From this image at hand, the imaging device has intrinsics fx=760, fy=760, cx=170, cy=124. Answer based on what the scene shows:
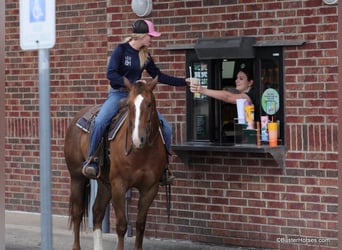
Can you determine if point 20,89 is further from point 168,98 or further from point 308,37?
point 308,37

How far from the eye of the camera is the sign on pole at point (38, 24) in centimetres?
582

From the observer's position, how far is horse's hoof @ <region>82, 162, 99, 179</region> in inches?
323

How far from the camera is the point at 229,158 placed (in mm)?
9203

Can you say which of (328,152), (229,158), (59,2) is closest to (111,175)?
(229,158)

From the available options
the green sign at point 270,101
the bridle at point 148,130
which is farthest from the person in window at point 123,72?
the green sign at point 270,101

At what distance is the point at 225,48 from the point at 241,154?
1.28 meters

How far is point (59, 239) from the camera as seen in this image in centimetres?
1009

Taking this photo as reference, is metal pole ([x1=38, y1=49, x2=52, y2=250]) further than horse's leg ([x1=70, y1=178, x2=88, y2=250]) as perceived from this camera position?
No

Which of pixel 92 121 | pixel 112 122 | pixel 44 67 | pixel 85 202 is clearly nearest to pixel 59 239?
pixel 85 202

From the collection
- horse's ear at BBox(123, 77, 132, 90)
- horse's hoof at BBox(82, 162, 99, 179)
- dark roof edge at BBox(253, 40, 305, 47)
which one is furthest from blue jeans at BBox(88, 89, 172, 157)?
dark roof edge at BBox(253, 40, 305, 47)

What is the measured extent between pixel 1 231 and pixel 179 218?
223cm

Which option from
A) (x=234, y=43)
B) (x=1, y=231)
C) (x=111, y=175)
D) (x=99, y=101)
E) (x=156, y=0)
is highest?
(x=156, y=0)

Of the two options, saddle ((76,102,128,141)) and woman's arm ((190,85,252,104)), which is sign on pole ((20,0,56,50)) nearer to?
saddle ((76,102,128,141))

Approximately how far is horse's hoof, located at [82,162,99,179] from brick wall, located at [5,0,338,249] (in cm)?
164
